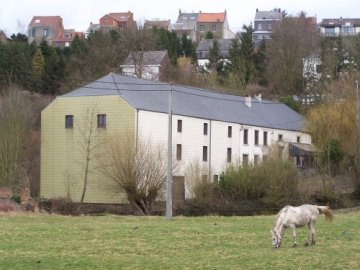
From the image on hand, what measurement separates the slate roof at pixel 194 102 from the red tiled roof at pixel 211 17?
94343 millimetres

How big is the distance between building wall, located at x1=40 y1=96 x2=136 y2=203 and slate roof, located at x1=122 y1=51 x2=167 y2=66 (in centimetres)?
2697

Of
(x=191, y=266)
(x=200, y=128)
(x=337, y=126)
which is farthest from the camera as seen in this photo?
(x=200, y=128)

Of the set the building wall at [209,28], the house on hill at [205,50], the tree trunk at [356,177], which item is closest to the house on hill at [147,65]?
the house on hill at [205,50]

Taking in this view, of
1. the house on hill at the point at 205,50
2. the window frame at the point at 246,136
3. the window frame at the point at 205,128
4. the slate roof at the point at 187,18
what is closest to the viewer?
the window frame at the point at 205,128

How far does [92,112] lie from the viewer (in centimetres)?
6072

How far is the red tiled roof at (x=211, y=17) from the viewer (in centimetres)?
17338

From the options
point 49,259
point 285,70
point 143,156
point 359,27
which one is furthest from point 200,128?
point 359,27

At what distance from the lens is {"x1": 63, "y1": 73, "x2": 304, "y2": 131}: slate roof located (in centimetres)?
6069

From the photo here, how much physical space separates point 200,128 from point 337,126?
12242 mm

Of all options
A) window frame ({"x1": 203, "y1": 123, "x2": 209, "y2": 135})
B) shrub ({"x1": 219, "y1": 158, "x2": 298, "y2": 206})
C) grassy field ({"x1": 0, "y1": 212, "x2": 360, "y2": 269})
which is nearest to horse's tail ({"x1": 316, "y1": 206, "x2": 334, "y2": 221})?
grassy field ({"x1": 0, "y1": 212, "x2": 360, "y2": 269})

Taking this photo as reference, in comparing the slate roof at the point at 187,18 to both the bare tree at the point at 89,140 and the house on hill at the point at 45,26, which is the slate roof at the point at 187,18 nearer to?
the house on hill at the point at 45,26

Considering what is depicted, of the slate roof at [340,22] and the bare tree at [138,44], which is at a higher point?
the slate roof at [340,22]

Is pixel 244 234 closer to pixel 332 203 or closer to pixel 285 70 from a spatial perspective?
pixel 332 203

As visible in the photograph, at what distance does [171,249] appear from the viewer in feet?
60.8
